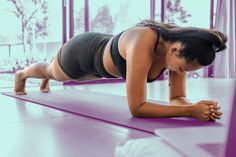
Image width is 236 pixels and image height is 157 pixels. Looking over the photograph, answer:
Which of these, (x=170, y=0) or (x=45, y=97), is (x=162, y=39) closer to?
(x=45, y=97)

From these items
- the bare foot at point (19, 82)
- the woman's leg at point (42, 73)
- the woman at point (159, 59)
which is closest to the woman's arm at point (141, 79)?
the woman at point (159, 59)

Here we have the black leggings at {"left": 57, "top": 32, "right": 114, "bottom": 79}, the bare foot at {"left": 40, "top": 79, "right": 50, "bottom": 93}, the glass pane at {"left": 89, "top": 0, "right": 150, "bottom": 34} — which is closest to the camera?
the black leggings at {"left": 57, "top": 32, "right": 114, "bottom": 79}

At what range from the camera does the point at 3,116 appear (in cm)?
179

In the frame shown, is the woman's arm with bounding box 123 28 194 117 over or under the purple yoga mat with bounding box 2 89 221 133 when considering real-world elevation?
over

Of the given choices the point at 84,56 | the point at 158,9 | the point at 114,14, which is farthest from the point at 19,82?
the point at 158,9

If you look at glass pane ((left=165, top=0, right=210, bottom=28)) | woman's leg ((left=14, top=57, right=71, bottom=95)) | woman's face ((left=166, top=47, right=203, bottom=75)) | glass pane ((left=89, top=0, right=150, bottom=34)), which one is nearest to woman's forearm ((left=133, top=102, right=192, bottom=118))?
woman's face ((left=166, top=47, right=203, bottom=75))

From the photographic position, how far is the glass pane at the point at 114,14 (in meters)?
4.96

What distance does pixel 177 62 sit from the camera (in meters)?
1.48

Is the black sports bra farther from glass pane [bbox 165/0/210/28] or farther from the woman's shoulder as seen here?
glass pane [bbox 165/0/210/28]

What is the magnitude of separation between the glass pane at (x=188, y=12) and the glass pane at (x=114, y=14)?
2.00 ft

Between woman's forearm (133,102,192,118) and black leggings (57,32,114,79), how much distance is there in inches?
19.7

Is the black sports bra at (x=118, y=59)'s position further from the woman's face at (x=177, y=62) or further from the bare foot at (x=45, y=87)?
the bare foot at (x=45, y=87)

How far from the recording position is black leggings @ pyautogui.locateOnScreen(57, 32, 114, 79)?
2.03 metres

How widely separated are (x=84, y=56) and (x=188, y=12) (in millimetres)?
4326
